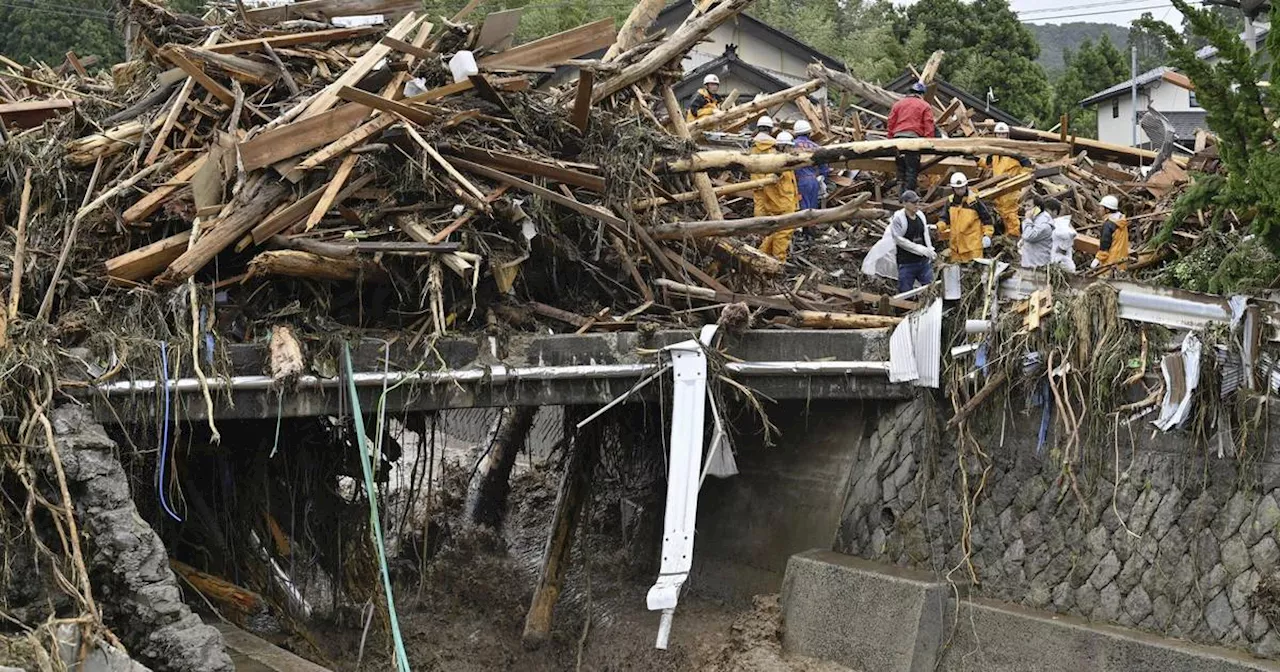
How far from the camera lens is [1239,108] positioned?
976cm

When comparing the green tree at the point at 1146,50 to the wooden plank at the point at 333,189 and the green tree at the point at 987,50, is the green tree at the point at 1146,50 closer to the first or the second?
the green tree at the point at 987,50

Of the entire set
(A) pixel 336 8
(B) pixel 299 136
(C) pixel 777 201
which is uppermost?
(A) pixel 336 8

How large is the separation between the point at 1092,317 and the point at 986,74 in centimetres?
2921

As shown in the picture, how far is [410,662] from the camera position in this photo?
12.1 meters

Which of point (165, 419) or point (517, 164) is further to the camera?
point (517, 164)

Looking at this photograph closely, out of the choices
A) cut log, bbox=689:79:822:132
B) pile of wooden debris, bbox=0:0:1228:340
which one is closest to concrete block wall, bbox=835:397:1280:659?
pile of wooden debris, bbox=0:0:1228:340

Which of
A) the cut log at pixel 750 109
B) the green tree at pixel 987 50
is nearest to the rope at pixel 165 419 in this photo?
the cut log at pixel 750 109

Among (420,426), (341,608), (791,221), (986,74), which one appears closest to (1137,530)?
(791,221)

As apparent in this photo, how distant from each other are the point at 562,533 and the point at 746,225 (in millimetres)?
3346

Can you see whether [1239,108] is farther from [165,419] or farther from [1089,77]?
[1089,77]

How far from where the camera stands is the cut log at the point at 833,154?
12320mm

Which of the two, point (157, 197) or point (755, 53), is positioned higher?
point (755, 53)

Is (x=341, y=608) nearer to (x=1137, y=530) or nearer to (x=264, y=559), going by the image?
(x=264, y=559)

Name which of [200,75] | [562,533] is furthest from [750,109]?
[200,75]
